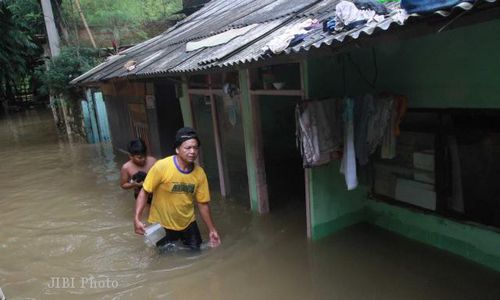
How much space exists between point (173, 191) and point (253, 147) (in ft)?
6.84

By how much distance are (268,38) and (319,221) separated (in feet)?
8.69

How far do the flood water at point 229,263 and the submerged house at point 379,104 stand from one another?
358 mm

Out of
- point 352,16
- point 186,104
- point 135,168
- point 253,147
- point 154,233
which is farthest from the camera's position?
point 186,104

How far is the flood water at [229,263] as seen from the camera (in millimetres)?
4691

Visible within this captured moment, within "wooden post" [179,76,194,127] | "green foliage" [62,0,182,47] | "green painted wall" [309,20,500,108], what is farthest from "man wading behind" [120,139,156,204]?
"green foliage" [62,0,182,47]

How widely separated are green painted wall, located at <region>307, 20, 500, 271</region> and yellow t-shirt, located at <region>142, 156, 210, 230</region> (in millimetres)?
1643

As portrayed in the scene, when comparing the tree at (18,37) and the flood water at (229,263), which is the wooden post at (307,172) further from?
the tree at (18,37)

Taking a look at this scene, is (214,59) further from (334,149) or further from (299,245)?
(299,245)

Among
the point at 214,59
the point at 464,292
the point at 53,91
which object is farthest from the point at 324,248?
the point at 53,91

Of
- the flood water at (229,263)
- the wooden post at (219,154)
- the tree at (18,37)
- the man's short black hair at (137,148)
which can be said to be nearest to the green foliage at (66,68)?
the tree at (18,37)

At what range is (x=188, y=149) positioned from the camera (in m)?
4.49

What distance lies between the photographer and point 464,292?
4402 mm

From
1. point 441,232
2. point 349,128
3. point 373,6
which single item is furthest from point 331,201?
point 373,6

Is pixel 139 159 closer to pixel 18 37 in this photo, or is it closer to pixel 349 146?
pixel 349 146
